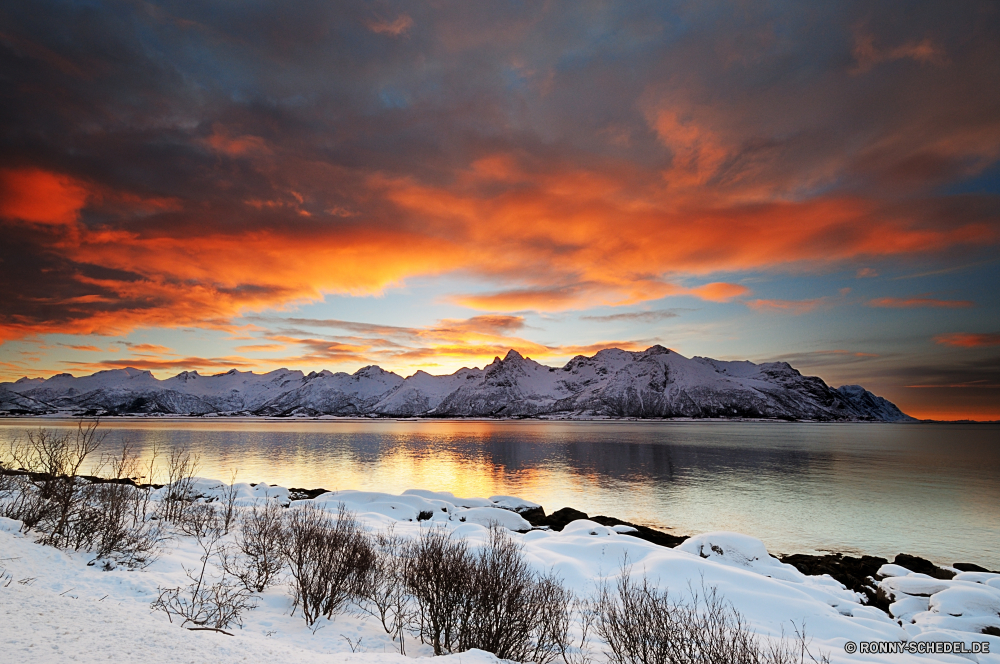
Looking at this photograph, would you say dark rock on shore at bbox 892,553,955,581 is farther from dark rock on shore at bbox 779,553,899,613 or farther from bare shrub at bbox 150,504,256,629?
bare shrub at bbox 150,504,256,629

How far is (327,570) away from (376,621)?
179 cm

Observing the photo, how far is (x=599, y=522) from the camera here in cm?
2967

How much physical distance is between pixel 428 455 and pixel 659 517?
2124 inches

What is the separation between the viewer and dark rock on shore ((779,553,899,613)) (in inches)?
735

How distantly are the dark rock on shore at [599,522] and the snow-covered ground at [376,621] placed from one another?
396cm

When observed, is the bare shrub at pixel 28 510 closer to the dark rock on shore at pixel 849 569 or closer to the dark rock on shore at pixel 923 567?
the dark rock on shore at pixel 849 569

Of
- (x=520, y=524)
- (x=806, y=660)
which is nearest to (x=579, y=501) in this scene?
(x=520, y=524)

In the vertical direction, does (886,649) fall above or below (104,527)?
below

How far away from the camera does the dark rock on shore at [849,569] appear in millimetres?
18672

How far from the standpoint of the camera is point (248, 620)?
10.7 meters

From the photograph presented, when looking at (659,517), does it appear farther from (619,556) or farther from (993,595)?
(993,595)

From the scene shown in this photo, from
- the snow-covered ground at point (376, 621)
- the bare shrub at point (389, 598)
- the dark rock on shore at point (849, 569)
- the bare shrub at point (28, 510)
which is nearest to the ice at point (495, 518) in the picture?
the snow-covered ground at point (376, 621)

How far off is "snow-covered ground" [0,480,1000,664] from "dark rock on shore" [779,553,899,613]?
0.71 meters

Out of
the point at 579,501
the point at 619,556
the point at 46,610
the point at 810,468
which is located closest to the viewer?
the point at 46,610
